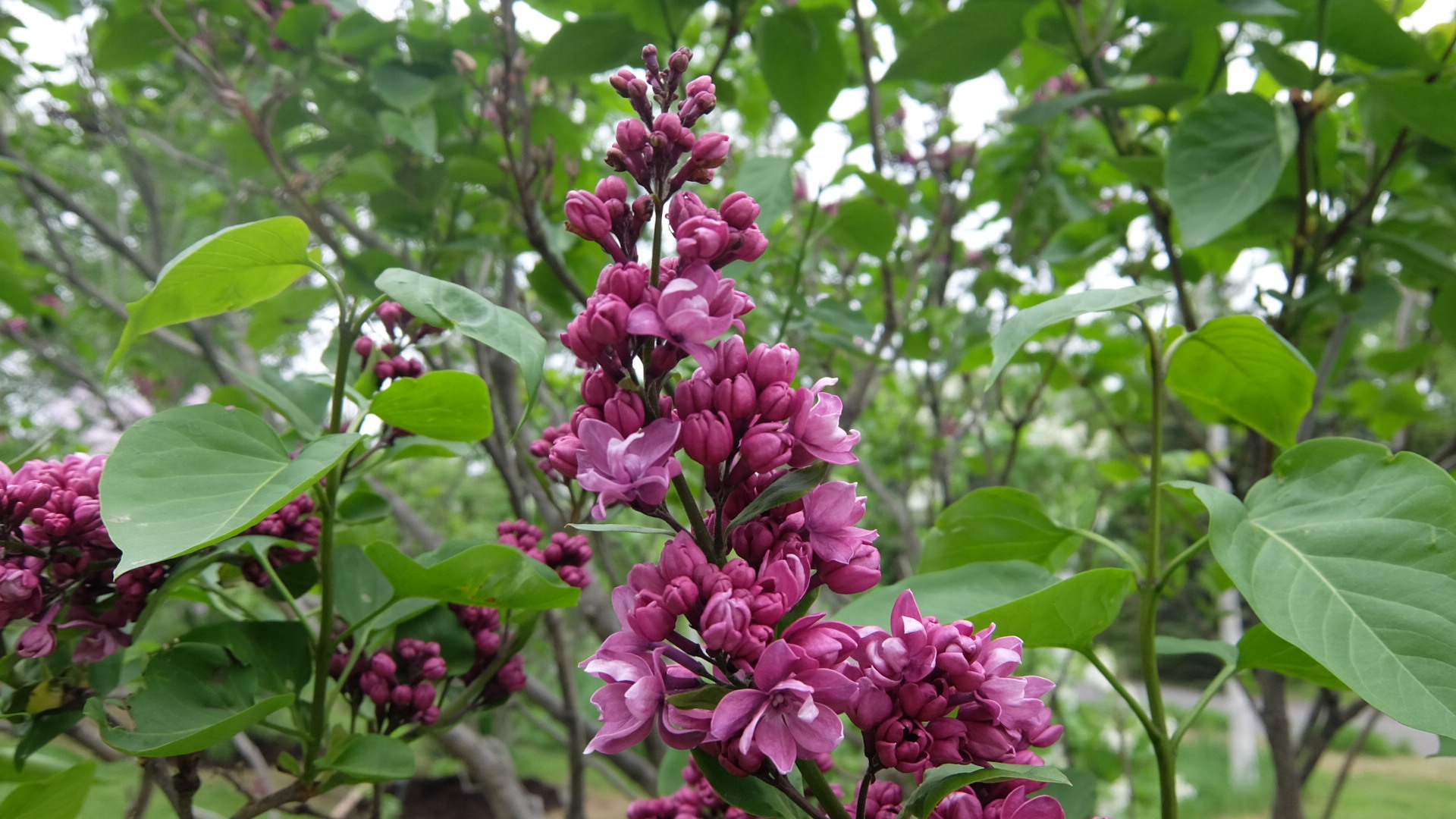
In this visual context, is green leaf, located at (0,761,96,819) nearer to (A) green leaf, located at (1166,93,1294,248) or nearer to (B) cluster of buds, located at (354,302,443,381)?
(B) cluster of buds, located at (354,302,443,381)

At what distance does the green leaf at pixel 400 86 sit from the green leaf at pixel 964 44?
843 mm

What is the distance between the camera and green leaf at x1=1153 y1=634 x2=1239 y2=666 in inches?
34.4

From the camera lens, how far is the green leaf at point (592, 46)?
1.43 m

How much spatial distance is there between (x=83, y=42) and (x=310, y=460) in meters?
3.66

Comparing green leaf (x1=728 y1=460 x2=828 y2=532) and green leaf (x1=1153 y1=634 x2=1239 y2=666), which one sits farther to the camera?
green leaf (x1=1153 y1=634 x2=1239 y2=666)

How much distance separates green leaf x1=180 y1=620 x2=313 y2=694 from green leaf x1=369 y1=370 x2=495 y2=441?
0.29 metres

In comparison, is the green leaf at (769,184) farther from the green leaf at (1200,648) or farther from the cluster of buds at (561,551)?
the green leaf at (1200,648)

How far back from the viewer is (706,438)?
0.53 metres

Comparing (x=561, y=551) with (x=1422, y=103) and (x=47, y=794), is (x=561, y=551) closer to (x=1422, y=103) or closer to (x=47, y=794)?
(x=47, y=794)

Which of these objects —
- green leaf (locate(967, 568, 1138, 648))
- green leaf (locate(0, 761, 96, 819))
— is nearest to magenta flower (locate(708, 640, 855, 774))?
green leaf (locate(967, 568, 1138, 648))

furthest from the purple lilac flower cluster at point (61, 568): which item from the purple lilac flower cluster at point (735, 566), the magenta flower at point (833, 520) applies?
the magenta flower at point (833, 520)

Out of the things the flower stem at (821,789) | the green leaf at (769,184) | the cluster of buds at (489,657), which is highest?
the green leaf at (769,184)

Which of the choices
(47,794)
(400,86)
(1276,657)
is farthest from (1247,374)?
(400,86)

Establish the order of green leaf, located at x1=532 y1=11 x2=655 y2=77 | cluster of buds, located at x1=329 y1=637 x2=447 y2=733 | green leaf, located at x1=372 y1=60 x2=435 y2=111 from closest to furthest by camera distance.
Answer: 1. cluster of buds, located at x1=329 y1=637 x2=447 y2=733
2. green leaf, located at x1=532 y1=11 x2=655 y2=77
3. green leaf, located at x1=372 y1=60 x2=435 y2=111
